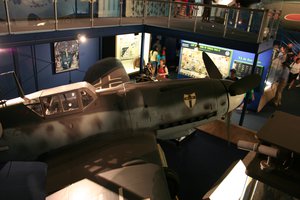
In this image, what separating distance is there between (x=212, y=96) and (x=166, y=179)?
216 cm

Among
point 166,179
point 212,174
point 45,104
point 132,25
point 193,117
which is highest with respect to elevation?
point 132,25

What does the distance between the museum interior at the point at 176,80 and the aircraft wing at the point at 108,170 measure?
0.13 feet

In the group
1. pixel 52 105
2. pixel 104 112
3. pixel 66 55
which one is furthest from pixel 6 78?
pixel 104 112

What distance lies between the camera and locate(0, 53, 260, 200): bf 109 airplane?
3.94 m

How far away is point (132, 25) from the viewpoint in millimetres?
9070

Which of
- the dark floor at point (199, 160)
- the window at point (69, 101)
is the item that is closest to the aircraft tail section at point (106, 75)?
the dark floor at point (199, 160)

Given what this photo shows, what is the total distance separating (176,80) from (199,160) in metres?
1.92

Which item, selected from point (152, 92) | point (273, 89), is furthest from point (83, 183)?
point (273, 89)

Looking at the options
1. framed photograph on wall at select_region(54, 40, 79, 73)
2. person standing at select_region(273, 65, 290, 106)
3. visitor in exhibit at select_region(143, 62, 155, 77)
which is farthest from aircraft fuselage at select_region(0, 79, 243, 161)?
person standing at select_region(273, 65, 290, 106)

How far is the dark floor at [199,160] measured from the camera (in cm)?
516

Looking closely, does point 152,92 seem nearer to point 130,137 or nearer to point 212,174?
point 130,137

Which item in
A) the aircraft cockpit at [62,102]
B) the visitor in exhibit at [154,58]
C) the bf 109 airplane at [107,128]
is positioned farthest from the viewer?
the visitor in exhibit at [154,58]

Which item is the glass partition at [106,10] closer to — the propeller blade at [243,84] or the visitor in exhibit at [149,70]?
the visitor in exhibit at [149,70]

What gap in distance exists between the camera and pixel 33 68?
8.12 meters
